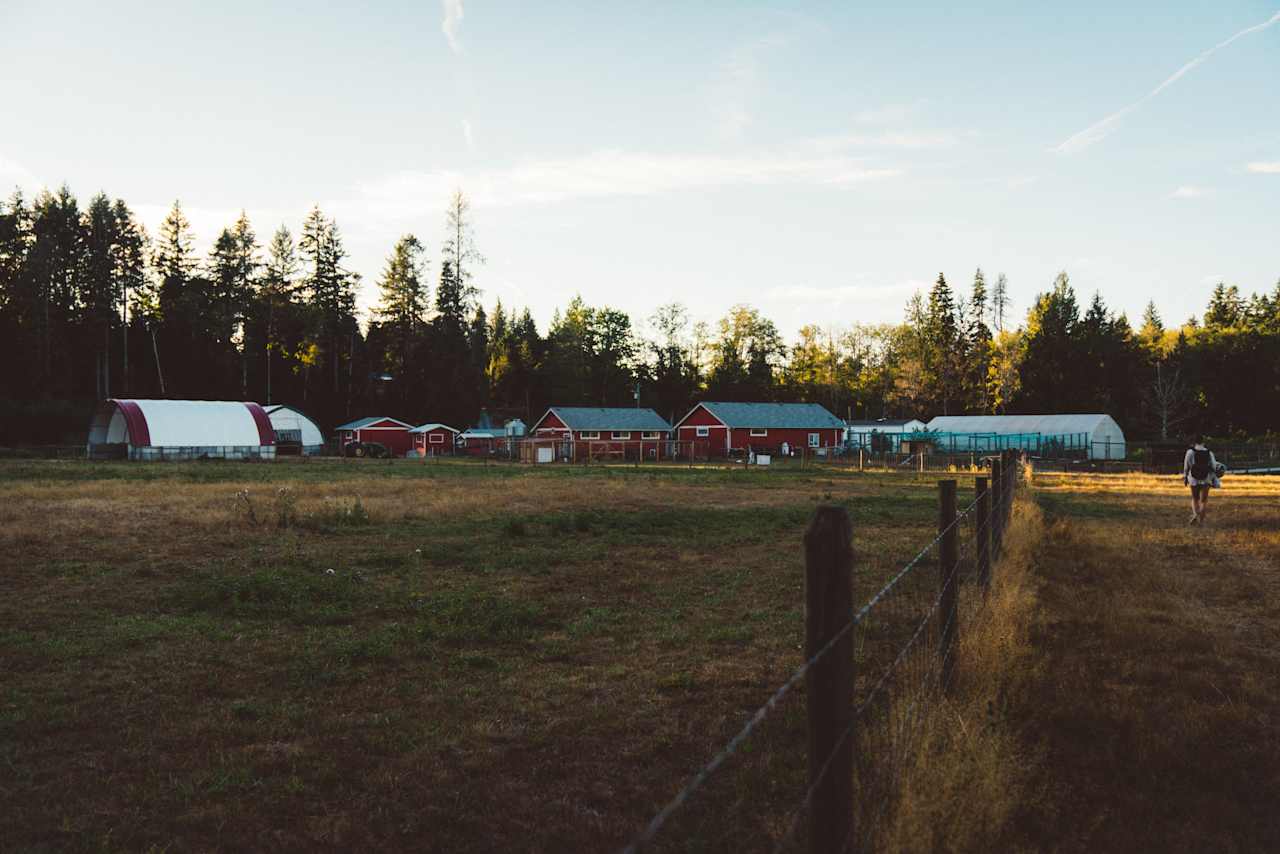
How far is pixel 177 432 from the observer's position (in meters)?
49.8

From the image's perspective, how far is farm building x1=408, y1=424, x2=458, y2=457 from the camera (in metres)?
70.6

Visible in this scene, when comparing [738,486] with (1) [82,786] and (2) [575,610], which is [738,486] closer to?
(2) [575,610]

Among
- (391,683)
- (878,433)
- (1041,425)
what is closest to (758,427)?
(878,433)

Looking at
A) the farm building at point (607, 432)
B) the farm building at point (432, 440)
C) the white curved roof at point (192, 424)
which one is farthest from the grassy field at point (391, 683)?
the farm building at point (432, 440)

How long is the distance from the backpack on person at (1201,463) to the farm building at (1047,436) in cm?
4321

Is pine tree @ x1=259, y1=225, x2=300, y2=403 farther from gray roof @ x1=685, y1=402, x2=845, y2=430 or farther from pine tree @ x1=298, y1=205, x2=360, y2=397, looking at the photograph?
gray roof @ x1=685, y1=402, x2=845, y2=430

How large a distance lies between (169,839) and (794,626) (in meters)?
6.38

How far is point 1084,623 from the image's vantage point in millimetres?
8695

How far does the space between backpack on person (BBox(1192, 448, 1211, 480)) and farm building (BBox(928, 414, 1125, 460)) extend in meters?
43.2

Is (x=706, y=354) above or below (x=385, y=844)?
above

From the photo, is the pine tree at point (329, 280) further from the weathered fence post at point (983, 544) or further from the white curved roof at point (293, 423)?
the weathered fence post at point (983, 544)

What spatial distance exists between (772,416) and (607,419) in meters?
14.4

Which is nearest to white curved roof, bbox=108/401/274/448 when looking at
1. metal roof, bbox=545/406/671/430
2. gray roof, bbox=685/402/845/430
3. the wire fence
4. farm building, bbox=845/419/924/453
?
metal roof, bbox=545/406/671/430

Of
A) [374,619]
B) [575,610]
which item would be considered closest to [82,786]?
[374,619]
